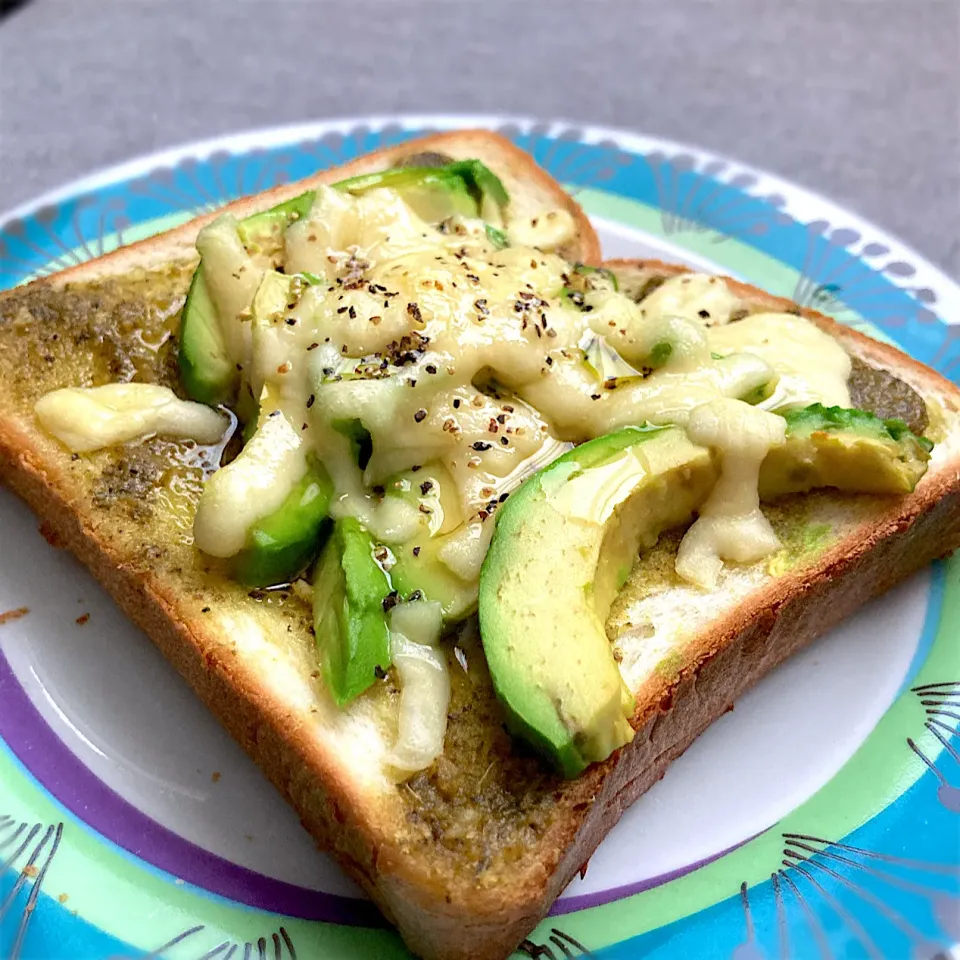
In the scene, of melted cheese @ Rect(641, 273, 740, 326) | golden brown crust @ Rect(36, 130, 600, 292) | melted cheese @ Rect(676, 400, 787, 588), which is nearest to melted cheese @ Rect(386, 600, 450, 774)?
melted cheese @ Rect(676, 400, 787, 588)

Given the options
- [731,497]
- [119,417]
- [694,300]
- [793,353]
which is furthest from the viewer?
[694,300]

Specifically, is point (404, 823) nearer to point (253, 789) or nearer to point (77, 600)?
point (253, 789)

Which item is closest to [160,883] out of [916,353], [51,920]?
[51,920]

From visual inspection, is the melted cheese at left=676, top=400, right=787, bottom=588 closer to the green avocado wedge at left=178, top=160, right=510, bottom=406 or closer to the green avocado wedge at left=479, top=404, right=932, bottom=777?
the green avocado wedge at left=479, top=404, right=932, bottom=777

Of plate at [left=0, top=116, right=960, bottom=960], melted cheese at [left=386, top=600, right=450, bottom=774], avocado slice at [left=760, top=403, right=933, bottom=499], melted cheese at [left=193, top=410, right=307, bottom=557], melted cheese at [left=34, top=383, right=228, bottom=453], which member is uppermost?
avocado slice at [left=760, top=403, right=933, bottom=499]

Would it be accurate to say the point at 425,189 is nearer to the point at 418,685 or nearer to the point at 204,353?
the point at 204,353

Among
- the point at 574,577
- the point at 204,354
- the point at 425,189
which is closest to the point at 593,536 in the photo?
the point at 574,577
